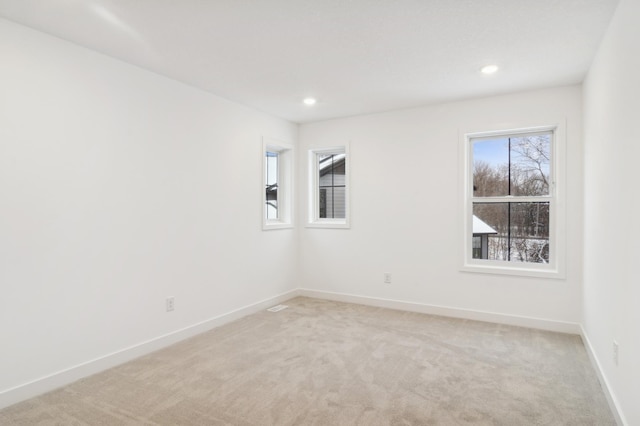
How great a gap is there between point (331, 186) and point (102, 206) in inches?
117

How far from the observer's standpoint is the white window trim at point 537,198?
11.6 feet

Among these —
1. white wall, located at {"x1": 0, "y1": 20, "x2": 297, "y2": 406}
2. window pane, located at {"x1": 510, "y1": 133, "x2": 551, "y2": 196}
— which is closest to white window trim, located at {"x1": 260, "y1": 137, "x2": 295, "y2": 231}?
white wall, located at {"x1": 0, "y1": 20, "x2": 297, "y2": 406}

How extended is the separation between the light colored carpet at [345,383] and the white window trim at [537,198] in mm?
627

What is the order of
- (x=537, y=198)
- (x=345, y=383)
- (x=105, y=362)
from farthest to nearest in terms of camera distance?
(x=537, y=198) < (x=105, y=362) < (x=345, y=383)

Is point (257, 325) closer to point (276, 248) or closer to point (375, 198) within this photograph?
point (276, 248)

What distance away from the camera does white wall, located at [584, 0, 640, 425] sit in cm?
178

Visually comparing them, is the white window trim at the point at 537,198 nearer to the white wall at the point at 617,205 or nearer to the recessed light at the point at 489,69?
the white wall at the point at 617,205

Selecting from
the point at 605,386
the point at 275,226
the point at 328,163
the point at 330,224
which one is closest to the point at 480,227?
the point at 330,224

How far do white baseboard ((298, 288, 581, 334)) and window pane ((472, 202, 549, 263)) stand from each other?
0.62 m

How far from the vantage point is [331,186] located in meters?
5.07

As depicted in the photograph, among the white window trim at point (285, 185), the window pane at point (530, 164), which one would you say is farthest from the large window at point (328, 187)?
the window pane at point (530, 164)

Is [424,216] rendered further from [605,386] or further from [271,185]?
[605,386]

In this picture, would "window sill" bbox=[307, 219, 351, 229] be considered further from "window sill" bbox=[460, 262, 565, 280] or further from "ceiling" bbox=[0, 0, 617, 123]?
"ceiling" bbox=[0, 0, 617, 123]

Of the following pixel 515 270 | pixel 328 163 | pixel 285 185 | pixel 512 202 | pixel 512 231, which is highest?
pixel 328 163
